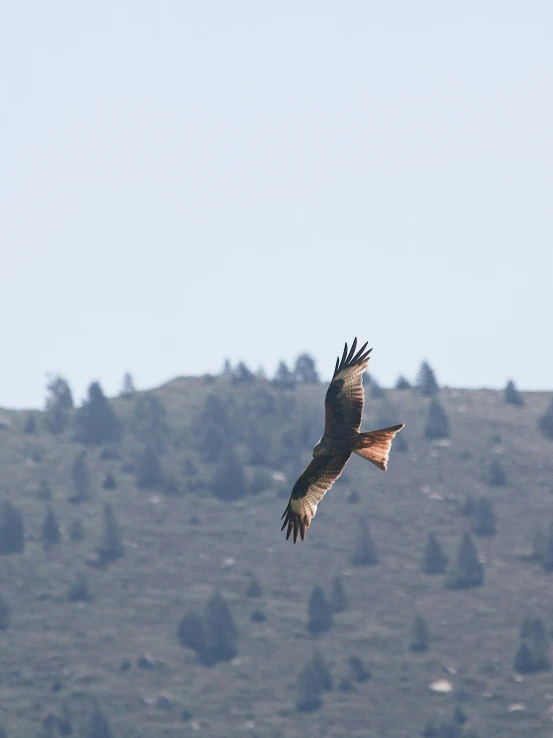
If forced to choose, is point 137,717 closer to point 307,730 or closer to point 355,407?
point 307,730

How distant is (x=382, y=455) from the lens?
28000 mm

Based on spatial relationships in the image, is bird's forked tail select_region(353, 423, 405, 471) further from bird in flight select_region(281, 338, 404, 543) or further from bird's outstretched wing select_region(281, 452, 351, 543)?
bird's outstretched wing select_region(281, 452, 351, 543)

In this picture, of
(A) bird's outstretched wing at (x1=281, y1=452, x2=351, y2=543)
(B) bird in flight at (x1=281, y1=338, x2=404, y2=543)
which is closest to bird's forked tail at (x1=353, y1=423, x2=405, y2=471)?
(B) bird in flight at (x1=281, y1=338, x2=404, y2=543)

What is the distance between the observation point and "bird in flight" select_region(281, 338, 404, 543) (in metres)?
28.2

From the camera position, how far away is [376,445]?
92.5 ft

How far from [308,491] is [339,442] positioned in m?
1.78

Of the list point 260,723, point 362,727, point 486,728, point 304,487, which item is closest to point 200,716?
point 260,723

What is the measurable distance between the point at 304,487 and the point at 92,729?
171m

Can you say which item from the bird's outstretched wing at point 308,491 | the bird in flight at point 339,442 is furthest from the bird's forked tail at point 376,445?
the bird's outstretched wing at point 308,491

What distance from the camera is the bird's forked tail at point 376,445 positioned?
91.4 ft

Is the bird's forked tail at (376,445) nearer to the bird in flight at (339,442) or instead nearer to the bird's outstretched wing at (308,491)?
the bird in flight at (339,442)

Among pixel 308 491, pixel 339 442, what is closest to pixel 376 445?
pixel 339 442

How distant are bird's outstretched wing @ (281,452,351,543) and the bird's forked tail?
1029mm

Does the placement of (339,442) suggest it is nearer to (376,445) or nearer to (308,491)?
(376,445)
